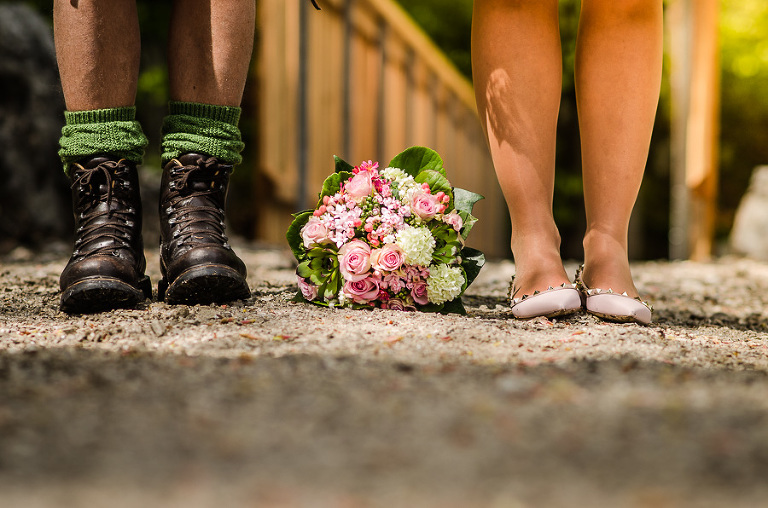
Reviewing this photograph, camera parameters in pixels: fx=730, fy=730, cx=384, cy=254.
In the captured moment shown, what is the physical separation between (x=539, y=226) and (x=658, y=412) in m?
0.73

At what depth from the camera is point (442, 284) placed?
1.42m

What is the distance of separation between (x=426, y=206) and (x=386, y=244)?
11 cm

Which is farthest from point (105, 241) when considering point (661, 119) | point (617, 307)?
point (661, 119)

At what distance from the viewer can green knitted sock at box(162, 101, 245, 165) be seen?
4.73 feet

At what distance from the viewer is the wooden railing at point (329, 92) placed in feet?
12.1

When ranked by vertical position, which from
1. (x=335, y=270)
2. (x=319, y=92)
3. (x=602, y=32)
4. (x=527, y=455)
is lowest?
(x=527, y=455)

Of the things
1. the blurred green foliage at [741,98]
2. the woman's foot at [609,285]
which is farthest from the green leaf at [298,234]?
the blurred green foliage at [741,98]

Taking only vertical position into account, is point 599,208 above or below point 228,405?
above

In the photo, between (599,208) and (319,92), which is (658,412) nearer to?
(599,208)

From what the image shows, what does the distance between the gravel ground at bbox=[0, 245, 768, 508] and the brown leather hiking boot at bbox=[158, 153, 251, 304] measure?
0.08 m

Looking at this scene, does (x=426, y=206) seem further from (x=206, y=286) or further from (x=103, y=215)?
(x=103, y=215)

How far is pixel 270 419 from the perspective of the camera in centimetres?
75

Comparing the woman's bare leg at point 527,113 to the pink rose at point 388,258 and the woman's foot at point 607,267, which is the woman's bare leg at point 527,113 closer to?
the woman's foot at point 607,267

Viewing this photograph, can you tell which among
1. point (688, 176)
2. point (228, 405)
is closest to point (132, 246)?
point (228, 405)
